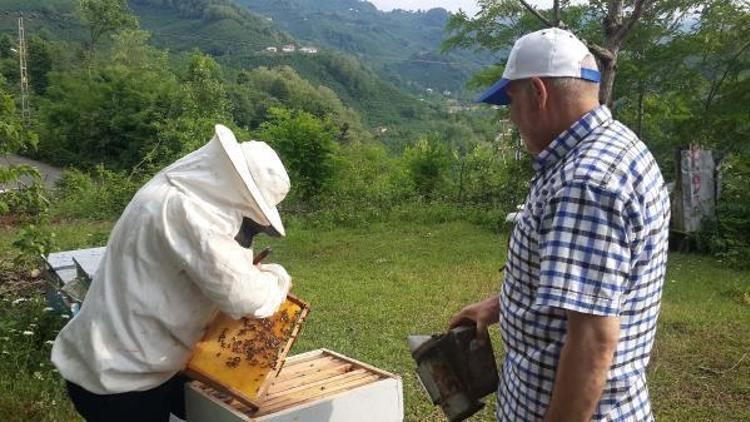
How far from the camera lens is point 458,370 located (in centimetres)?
262

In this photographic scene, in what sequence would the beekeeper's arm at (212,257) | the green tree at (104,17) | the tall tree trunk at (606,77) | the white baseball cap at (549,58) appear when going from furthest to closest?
the green tree at (104,17), the tall tree trunk at (606,77), the beekeeper's arm at (212,257), the white baseball cap at (549,58)

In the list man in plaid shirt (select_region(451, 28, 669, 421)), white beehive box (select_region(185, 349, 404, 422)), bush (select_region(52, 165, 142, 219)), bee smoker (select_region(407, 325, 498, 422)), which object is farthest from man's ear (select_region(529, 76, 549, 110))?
bush (select_region(52, 165, 142, 219))

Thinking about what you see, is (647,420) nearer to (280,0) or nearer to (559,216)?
(559,216)

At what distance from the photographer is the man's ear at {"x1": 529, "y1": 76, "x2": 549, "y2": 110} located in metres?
2.00

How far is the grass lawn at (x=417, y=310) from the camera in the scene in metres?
4.59

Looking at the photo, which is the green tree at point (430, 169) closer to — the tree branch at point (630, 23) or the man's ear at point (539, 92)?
the tree branch at point (630, 23)

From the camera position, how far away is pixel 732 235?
32.9ft

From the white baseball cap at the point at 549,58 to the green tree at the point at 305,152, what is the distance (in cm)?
1235

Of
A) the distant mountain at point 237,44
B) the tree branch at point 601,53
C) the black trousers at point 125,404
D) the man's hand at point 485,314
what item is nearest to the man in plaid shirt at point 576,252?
the man's hand at point 485,314

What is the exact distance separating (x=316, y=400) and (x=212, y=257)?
77cm

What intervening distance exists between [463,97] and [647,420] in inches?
3775

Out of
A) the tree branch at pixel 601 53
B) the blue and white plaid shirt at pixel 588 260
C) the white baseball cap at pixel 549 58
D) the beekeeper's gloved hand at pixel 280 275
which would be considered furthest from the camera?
the tree branch at pixel 601 53

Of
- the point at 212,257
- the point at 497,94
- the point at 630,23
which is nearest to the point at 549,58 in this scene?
the point at 497,94

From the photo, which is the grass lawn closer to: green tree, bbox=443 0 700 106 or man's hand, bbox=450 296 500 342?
man's hand, bbox=450 296 500 342
